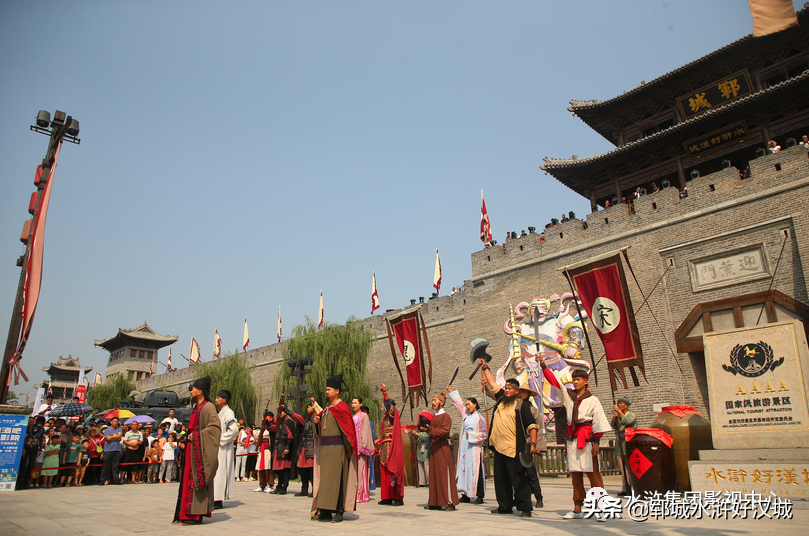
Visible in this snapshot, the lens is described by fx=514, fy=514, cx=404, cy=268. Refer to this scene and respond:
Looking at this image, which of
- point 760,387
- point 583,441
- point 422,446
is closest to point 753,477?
point 760,387

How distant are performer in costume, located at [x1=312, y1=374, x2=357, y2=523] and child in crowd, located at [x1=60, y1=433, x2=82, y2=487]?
19.5 feet

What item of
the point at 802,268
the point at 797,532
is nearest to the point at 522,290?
the point at 802,268

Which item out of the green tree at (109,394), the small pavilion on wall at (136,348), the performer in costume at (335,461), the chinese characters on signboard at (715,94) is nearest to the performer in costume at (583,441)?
the performer in costume at (335,461)

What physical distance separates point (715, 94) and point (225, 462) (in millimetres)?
14510

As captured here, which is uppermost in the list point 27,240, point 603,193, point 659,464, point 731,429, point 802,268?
point 603,193

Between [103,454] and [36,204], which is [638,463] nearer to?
[36,204]

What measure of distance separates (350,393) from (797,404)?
14931 millimetres

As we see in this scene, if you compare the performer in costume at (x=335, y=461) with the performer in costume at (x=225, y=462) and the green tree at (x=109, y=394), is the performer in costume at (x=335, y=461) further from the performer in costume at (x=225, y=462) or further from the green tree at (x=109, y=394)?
the green tree at (x=109, y=394)

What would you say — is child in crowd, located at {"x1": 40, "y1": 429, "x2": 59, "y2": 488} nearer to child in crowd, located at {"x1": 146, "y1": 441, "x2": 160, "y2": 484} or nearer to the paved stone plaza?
child in crowd, located at {"x1": 146, "y1": 441, "x2": 160, "y2": 484}

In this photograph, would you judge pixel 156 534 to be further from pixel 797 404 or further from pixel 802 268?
pixel 802 268

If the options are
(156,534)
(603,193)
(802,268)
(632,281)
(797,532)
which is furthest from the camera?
(603,193)

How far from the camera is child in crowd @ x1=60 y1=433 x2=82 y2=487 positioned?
8.55 m

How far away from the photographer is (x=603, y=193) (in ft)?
49.9

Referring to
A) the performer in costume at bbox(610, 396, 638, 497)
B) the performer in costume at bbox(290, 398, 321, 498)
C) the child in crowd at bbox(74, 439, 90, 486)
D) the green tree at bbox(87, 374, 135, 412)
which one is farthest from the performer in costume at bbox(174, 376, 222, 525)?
the green tree at bbox(87, 374, 135, 412)
